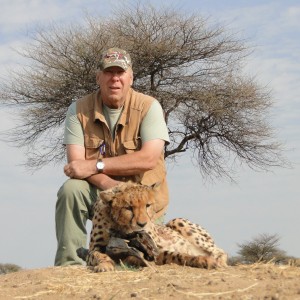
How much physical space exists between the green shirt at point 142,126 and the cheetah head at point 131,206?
88cm

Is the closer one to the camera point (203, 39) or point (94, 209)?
point (94, 209)

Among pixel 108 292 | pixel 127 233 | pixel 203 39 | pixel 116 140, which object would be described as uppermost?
pixel 203 39

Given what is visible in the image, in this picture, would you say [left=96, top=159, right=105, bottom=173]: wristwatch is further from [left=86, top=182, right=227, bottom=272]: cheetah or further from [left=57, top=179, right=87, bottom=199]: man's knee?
[left=86, top=182, right=227, bottom=272]: cheetah

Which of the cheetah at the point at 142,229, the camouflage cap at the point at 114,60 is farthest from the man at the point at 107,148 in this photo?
the cheetah at the point at 142,229

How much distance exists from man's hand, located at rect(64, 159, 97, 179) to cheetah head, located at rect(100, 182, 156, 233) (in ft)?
1.98

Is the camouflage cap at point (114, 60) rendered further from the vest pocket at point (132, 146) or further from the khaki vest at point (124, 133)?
the vest pocket at point (132, 146)

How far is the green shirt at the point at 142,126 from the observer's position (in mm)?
5906

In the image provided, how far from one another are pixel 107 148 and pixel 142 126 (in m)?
0.31

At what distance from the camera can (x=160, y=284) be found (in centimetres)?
409

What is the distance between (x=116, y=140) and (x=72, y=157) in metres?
0.36

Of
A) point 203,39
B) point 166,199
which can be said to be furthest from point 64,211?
point 203,39

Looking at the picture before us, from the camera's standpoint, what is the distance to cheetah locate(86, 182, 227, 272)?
16.2 feet

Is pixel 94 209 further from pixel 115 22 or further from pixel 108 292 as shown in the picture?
pixel 115 22

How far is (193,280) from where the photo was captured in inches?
163
